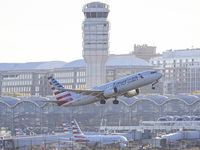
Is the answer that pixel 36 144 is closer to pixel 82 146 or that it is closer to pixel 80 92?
pixel 82 146

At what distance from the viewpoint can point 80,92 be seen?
157 m

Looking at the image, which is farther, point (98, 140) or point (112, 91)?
point (98, 140)

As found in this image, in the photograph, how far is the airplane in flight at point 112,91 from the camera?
14888 cm

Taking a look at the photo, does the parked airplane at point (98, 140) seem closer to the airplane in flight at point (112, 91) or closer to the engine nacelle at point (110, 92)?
the airplane in flight at point (112, 91)

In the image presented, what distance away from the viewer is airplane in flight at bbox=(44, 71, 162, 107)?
5861 inches

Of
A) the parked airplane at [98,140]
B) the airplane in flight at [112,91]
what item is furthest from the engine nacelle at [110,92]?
the parked airplane at [98,140]

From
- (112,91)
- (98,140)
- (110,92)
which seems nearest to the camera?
(112,91)

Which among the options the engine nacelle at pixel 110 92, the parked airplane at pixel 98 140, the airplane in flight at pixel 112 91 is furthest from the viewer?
the parked airplane at pixel 98 140

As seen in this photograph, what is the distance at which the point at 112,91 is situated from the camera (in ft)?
495

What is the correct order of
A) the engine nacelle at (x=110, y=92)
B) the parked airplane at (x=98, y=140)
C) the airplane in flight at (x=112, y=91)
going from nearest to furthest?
the airplane in flight at (x=112, y=91), the engine nacelle at (x=110, y=92), the parked airplane at (x=98, y=140)

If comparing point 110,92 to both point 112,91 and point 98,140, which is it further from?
point 98,140

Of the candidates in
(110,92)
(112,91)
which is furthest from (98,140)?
(112,91)

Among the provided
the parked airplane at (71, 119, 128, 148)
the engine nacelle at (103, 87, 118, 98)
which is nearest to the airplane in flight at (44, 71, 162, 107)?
the engine nacelle at (103, 87, 118, 98)

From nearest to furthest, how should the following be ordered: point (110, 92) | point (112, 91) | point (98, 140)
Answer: point (112, 91) → point (110, 92) → point (98, 140)
